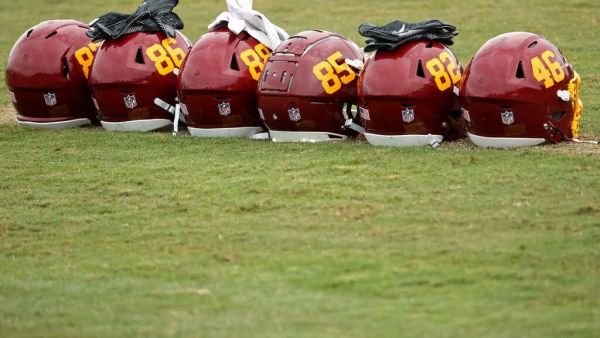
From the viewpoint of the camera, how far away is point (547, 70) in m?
9.10

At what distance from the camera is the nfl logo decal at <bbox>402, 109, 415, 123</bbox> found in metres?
9.45

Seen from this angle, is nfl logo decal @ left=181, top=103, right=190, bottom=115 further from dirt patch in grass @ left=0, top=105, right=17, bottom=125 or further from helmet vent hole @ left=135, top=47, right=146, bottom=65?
dirt patch in grass @ left=0, top=105, right=17, bottom=125

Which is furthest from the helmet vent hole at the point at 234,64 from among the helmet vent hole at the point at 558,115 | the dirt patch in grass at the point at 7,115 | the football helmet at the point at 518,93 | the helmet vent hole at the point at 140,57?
the dirt patch in grass at the point at 7,115

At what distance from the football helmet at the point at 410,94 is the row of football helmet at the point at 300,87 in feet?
0.04

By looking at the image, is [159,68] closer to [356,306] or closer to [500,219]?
[500,219]

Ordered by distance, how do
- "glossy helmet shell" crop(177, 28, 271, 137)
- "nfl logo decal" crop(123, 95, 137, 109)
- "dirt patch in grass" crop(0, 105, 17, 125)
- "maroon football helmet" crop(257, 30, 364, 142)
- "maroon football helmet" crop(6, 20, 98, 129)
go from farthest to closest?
1. "dirt patch in grass" crop(0, 105, 17, 125)
2. "maroon football helmet" crop(6, 20, 98, 129)
3. "nfl logo decal" crop(123, 95, 137, 109)
4. "glossy helmet shell" crop(177, 28, 271, 137)
5. "maroon football helmet" crop(257, 30, 364, 142)

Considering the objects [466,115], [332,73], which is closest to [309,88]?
[332,73]

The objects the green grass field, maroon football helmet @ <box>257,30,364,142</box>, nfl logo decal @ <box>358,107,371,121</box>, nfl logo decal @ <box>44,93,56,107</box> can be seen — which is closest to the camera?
the green grass field

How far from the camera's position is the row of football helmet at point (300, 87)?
9174mm

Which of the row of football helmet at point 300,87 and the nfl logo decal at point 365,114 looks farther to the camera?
the nfl logo decal at point 365,114

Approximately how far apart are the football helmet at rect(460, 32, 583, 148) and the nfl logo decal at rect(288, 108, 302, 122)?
69.2 inches

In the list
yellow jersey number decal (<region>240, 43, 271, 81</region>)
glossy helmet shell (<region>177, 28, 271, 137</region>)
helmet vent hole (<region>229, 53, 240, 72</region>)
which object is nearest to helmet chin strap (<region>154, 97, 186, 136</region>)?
glossy helmet shell (<region>177, 28, 271, 137</region>)

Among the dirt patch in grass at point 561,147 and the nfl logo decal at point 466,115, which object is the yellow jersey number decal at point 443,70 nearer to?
the nfl logo decal at point 466,115

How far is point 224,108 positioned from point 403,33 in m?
2.25
